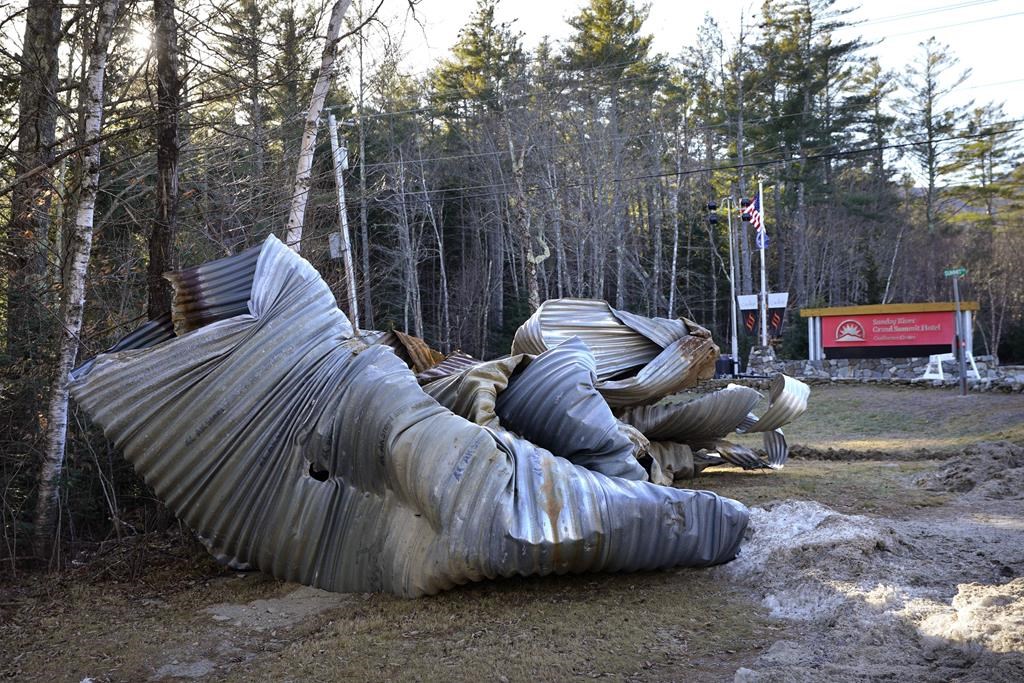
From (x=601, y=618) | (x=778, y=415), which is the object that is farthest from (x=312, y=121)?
(x=601, y=618)

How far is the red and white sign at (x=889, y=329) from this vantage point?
2617 centimetres

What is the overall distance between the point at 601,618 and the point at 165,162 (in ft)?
18.3

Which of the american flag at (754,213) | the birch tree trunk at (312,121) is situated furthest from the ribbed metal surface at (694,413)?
the american flag at (754,213)

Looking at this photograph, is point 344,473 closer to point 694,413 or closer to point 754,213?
point 694,413

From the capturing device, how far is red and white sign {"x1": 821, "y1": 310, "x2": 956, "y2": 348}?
26172 millimetres

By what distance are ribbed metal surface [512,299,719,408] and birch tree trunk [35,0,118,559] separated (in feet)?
13.6

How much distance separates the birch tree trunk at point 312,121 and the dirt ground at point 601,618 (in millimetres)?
4104

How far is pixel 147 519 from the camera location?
27.1ft

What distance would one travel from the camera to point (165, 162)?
8.21 metres

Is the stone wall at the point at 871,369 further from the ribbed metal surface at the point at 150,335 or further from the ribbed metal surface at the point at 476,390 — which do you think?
the ribbed metal surface at the point at 150,335

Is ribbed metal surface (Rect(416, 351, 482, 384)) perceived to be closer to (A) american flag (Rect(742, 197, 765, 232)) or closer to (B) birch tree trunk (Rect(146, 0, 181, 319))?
(B) birch tree trunk (Rect(146, 0, 181, 319))

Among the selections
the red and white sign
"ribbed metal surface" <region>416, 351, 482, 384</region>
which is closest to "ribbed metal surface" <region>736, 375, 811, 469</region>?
"ribbed metal surface" <region>416, 351, 482, 384</region>

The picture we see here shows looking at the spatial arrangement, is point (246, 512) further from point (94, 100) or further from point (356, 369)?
point (94, 100)

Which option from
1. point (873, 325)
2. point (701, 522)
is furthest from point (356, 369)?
point (873, 325)
